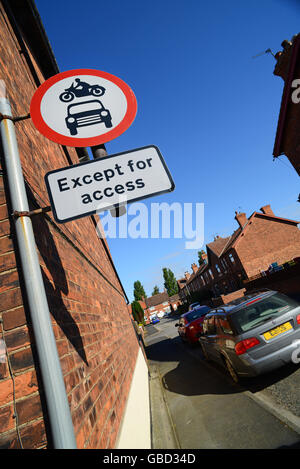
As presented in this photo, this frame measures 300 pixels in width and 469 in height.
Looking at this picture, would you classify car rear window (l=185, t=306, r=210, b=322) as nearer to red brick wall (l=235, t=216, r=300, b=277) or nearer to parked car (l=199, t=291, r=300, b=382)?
parked car (l=199, t=291, r=300, b=382)

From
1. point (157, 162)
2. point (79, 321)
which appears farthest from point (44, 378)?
point (157, 162)

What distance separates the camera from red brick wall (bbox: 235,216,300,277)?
29.9 metres

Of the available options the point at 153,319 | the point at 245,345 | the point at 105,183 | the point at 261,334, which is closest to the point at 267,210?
→ the point at 261,334

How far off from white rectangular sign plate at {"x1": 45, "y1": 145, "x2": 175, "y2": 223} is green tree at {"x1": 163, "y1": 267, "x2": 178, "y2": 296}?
8296 centimetres

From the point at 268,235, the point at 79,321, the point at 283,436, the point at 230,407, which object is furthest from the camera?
the point at 268,235

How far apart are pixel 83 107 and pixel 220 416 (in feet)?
17.0

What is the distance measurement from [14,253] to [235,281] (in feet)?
111

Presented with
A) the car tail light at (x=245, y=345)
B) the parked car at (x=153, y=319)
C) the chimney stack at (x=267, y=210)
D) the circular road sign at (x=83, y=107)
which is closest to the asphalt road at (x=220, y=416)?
the car tail light at (x=245, y=345)

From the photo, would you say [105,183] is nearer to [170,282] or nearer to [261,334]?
[261,334]

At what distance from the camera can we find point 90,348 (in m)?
2.21

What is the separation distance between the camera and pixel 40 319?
121 cm

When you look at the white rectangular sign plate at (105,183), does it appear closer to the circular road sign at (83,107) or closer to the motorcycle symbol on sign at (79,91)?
the circular road sign at (83,107)
